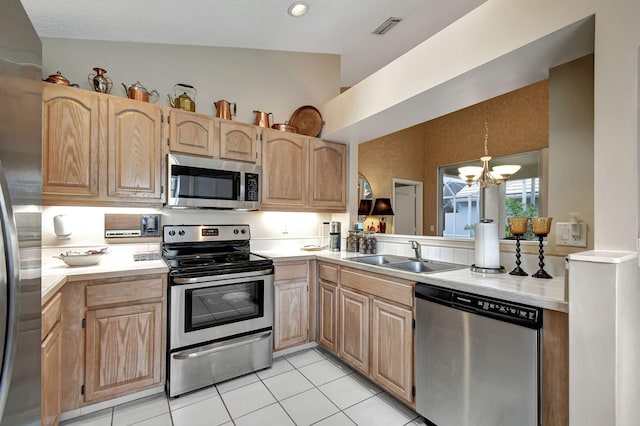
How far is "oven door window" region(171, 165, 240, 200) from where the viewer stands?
91.5 inches

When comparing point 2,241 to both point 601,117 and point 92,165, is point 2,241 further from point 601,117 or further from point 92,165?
point 601,117

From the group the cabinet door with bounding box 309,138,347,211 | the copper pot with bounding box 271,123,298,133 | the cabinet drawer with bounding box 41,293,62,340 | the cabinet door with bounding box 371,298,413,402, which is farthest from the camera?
the cabinet door with bounding box 309,138,347,211

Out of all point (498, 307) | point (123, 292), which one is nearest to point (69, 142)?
point (123, 292)

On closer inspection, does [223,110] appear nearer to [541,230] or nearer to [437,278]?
[437,278]

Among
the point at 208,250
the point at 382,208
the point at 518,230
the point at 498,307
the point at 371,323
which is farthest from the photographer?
the point at 382,208

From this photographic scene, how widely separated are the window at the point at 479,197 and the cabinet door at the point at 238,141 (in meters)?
2.64

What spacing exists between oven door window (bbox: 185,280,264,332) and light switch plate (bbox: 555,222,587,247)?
202 cm

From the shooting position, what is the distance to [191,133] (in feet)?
7.97

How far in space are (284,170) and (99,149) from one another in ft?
4.80

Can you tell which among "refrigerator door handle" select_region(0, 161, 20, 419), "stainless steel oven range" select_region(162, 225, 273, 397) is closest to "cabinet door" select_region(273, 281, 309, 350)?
"stainless steel oven range" select_region(162, 225, 273, 397)

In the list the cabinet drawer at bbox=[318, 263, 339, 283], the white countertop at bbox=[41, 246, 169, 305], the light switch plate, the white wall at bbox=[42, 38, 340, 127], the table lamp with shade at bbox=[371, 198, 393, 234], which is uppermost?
the white wall at bbox=[42, 38, 340, 127]

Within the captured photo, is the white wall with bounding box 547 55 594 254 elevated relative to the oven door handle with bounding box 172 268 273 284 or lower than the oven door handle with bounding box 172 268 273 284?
elevated

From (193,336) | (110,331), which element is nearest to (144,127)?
(110,331)

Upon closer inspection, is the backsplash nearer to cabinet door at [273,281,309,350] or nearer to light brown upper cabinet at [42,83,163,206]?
light brown upper cabinet at [42,83,163,206]
